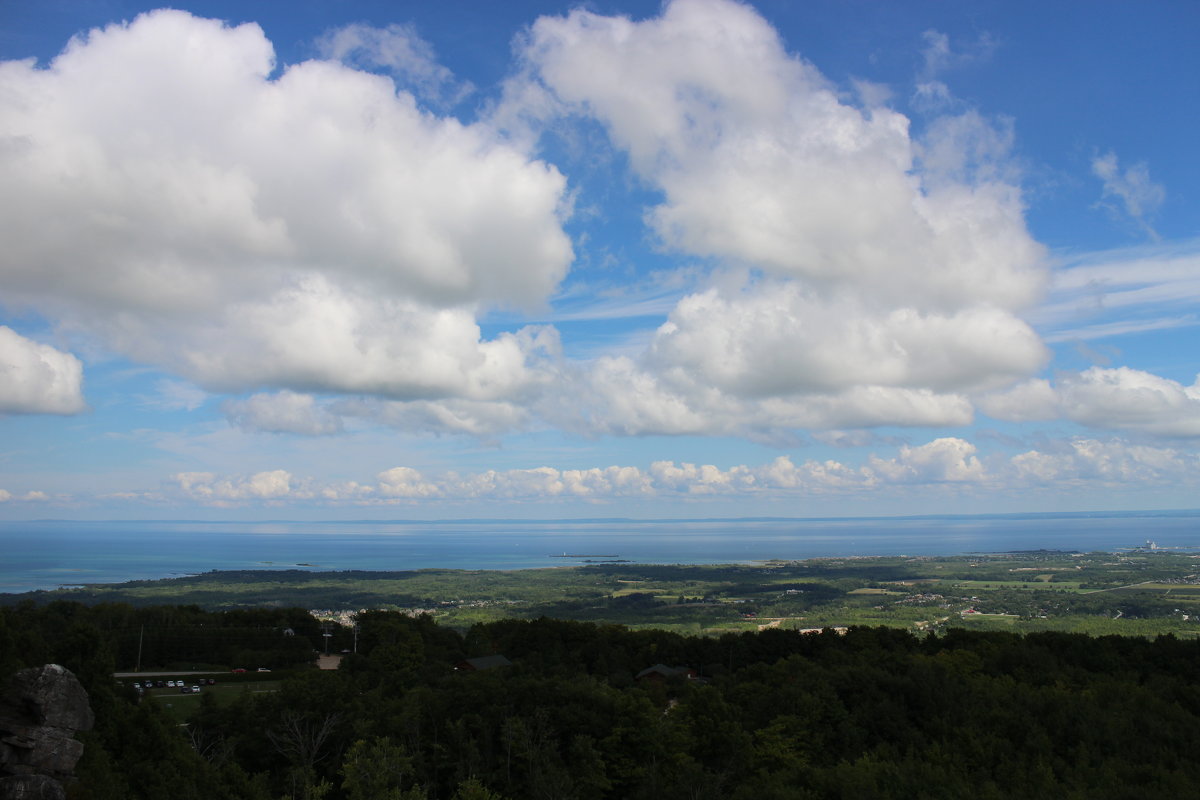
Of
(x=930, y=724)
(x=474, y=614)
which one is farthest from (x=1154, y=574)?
(x=930, y=724)

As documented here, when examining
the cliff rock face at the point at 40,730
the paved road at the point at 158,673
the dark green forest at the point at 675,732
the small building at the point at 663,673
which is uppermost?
the cliff rock face at the point at 40,730

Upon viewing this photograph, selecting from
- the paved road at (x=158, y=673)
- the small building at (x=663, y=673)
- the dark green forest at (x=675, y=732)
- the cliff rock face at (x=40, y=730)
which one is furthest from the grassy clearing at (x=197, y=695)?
the small building at (x=663, y=673)

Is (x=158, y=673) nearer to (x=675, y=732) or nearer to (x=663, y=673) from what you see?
(x=663, y=673)

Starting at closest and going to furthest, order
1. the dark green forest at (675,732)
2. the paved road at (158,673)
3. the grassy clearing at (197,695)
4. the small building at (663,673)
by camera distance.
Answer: the dark green forest at (675,732), the grassy clearing at (197,695), the paved road at (158,673), the small building at (663,673)

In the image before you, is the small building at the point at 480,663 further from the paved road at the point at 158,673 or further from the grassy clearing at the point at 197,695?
the paved road at the point at 158,673

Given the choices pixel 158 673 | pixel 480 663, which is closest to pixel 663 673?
pixel 480 663

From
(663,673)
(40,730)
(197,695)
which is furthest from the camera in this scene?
(663,673)
